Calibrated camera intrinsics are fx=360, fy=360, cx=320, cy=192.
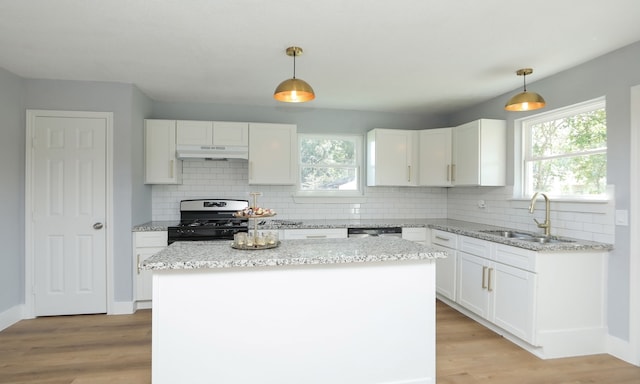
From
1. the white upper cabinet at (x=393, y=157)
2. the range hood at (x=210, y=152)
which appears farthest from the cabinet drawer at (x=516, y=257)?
the range hood at (x=210, y=152)

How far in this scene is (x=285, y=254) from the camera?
2.17 metres

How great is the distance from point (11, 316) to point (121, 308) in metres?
0.96

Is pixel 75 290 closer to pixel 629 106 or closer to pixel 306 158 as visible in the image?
pixel 306 158

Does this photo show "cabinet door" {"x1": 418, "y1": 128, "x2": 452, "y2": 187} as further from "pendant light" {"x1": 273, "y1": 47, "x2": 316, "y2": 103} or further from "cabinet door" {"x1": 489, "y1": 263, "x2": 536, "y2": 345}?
"pendant light" {"x1": 273, "y1": 47, "x2": 316, "y2": 103}

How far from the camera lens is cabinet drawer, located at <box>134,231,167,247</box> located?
12.9ft

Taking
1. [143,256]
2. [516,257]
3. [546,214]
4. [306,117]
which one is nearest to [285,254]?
[516,257]

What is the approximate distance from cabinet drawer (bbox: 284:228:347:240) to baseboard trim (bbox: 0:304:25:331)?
279cm

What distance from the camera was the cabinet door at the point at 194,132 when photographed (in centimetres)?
432

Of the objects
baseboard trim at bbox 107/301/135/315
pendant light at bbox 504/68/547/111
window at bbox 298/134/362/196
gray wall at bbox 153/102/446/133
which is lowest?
baseboard trim at bbox 107/301/135/315

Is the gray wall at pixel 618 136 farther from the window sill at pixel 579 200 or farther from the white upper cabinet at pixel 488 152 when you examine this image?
the white upper cabinet at pixel 488 152

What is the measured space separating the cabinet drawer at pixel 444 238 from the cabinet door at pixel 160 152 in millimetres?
3208

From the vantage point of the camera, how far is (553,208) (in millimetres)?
3453

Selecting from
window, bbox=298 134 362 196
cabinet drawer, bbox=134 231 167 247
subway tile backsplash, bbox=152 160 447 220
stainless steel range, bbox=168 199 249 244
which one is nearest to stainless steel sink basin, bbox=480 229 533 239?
subway tile backsplash, bbox=152 160 447 220

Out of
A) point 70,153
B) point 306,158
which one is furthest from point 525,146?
point 70,153
